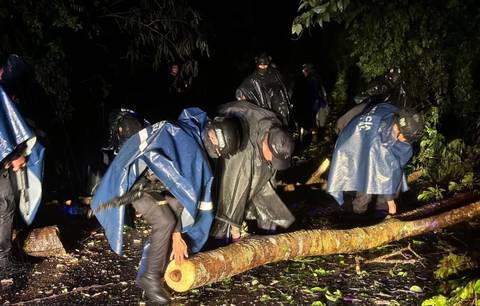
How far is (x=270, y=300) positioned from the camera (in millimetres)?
4508

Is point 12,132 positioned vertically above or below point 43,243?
above

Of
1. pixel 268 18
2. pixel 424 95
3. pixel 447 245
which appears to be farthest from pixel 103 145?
pixel 268 18

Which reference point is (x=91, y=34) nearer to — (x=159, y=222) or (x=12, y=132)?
(x=12, y=132)

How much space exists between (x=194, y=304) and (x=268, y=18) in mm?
15005

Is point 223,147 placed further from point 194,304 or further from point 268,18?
point 268,18

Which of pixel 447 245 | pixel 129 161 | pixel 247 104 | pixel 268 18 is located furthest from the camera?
pixel 268 18

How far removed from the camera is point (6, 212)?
16.3 ft

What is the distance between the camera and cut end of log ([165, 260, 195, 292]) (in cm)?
413

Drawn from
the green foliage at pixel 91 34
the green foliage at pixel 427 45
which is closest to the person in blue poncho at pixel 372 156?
the green foliage at pixel 427 45

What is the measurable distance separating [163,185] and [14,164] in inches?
67.9

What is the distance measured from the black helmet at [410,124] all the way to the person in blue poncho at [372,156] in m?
0.06

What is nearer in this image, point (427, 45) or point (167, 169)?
point (167, 169)

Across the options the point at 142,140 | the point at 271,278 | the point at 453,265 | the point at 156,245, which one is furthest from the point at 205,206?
the point at 453,265

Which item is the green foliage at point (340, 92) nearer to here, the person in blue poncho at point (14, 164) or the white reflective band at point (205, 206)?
the person in blue poncho at point (14, 164)
